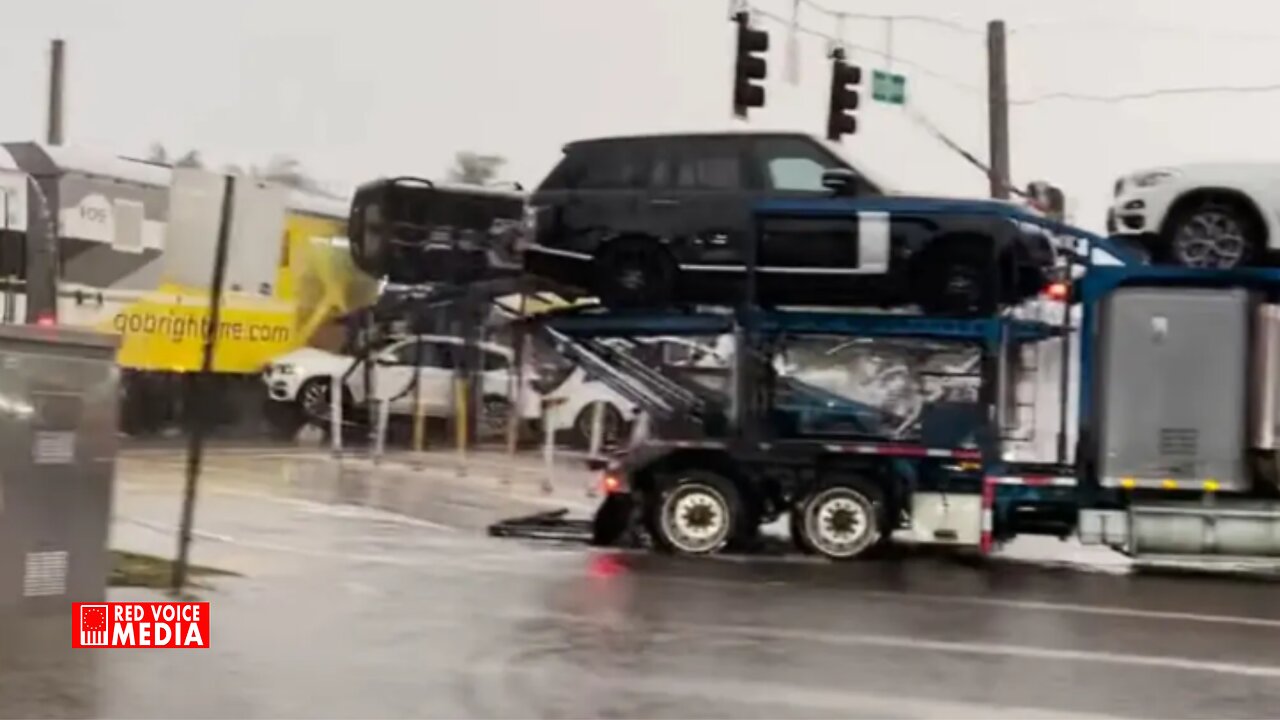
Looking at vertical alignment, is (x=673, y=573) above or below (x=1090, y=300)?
below

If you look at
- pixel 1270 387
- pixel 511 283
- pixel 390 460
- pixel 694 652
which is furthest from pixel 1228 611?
pixel 390 460

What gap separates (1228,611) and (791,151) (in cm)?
532

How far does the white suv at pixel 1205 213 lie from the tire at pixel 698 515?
13.5 ft

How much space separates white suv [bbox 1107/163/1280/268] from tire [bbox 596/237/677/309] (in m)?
3.88

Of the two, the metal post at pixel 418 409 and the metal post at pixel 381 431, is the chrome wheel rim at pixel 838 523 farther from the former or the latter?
the metal post at pixel 418 409

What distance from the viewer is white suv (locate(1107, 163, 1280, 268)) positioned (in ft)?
48.5

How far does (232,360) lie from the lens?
91.6 feet

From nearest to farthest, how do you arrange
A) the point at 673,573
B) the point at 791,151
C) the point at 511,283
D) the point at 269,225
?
the point at 269,225, the point at 673,573, the point at 791,151, the point at 511,283

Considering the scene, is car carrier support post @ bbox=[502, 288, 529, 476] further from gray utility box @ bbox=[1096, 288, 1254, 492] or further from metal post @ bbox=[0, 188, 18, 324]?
gray utility box @ bbox=[1096, 288, 1254, 492]

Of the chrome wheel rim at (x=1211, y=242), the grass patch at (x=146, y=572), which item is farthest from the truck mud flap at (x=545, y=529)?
the chrome wheel rim at (x=1211, y=242)

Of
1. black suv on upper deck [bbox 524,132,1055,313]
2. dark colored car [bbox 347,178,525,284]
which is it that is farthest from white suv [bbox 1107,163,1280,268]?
dark colored car [bbox 347,178,525,284]

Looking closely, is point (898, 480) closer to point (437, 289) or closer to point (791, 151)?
point (791, 151)

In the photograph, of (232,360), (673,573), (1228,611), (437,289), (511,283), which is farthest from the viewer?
(232,360)

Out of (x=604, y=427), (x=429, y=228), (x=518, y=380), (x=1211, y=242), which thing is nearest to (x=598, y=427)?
(x=604, y=427)
